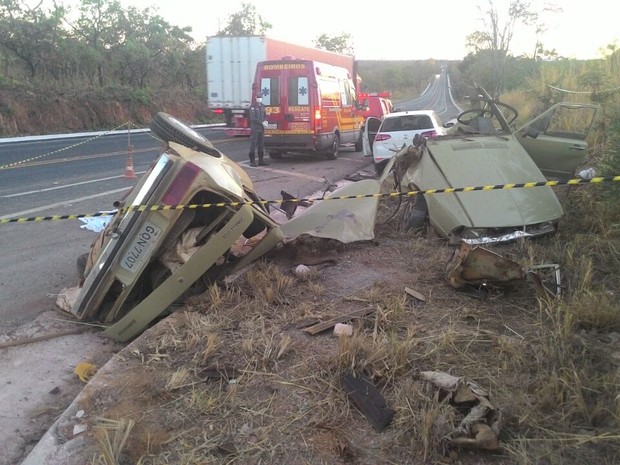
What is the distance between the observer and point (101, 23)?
113 ft

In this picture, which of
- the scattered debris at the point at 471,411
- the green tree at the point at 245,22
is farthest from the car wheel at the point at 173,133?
the green tree at the point at 245,22

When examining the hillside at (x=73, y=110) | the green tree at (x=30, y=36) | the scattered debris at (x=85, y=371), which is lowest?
the scattered debris at (x=85, y=371)

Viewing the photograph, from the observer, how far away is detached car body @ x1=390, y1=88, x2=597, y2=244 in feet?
16.8

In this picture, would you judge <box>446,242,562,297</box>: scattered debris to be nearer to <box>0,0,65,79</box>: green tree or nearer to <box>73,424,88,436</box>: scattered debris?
<box>73,424,88,436</box>: scattered debris

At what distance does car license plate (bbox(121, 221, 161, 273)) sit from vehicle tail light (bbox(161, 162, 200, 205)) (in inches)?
9.1

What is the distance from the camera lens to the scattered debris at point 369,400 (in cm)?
260

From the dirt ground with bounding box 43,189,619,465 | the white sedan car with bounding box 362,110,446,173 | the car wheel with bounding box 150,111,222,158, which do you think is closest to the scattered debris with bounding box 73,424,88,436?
the dirt ground with bounding box 43,189,619,465

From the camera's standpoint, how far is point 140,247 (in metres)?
4.00

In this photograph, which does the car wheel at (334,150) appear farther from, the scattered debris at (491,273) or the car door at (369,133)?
the scattered debris at (491,273)

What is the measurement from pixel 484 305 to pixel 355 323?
101cm

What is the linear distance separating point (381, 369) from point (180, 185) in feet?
6.71

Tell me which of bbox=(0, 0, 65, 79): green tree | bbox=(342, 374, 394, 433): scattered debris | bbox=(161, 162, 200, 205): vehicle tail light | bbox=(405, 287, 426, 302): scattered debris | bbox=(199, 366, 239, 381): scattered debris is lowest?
bbox=(199, 366, 239, 381): scattered debris

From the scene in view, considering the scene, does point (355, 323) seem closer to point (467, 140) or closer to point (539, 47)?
point (467, 140)

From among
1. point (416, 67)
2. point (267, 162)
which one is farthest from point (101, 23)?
point (416, 67)
